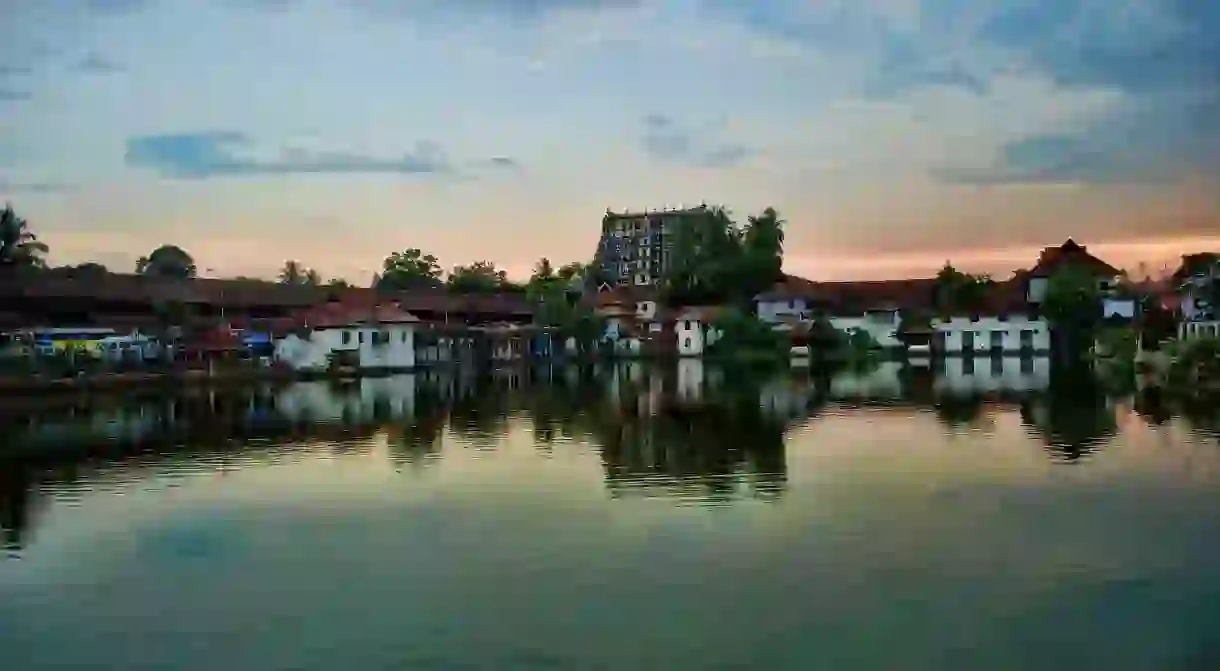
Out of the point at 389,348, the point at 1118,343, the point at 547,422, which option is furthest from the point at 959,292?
the point at 547,422

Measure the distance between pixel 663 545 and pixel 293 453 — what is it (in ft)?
21.2

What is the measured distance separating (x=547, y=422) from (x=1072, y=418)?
696cm

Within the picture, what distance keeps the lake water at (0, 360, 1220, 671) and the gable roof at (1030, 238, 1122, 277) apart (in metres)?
33.1

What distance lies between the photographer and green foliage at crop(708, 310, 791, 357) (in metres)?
40.6

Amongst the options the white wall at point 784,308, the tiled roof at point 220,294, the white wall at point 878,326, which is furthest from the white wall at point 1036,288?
the tiled roof at point 220,294

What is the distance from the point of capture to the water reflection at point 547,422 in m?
11.9

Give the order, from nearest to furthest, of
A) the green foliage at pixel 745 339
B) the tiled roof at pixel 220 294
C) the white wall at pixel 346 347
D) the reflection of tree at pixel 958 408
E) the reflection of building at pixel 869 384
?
the reflection of tree at pixel 958 408 < the reflection of building at pixel 869 384 < the tiled roof at pixel 220 294 < the white wall at pixel 346 347 < the green foliage at pixel 745 339

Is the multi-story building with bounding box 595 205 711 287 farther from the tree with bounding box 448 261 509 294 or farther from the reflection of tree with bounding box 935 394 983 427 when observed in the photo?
the reflection of tree with bounding box 935 394 983 427

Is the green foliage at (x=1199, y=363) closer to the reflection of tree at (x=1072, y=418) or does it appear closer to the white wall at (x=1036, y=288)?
the reflection of tree at (x=1072, y=418)

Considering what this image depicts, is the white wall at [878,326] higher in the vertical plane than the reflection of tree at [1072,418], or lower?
higher

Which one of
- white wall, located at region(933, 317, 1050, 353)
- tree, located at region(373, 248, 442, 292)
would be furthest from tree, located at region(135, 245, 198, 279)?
white wall, located at region(933, 317, 1050, 353)

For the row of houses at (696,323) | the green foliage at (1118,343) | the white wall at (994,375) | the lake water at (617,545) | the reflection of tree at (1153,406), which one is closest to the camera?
the lake water at (617,545)

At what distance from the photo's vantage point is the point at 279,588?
743 centimetres

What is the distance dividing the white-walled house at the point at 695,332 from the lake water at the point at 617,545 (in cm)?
2570
